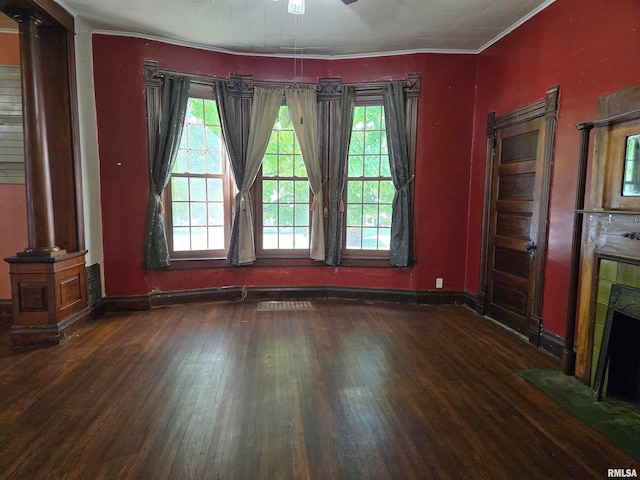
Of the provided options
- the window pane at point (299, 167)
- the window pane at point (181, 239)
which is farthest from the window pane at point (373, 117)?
the window pane at point (181, 239)

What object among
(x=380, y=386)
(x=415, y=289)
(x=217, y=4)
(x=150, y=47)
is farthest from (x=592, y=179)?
(x=150, y=47)

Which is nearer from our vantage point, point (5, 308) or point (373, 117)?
point (5, 308)

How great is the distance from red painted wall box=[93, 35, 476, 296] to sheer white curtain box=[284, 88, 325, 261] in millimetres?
286

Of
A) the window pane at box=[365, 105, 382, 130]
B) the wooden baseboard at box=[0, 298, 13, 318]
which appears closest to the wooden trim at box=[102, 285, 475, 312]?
the wooden baseboard at box=[0, 298, 13, 318]

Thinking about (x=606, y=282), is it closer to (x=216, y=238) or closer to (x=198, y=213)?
(x=216, y=238)

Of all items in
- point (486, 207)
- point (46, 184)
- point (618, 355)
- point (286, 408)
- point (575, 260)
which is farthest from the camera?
point (486, 207)

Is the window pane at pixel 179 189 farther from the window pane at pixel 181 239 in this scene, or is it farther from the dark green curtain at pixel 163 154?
the window pane at pixel 181 239

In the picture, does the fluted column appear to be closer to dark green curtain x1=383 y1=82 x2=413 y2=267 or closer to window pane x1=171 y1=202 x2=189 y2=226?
window pane x1=171 y1=202 x2=189 y2=226

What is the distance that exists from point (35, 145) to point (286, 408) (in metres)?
3.28

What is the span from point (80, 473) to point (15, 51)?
434 cm

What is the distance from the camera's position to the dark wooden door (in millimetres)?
3596

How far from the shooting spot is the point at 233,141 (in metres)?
4.68

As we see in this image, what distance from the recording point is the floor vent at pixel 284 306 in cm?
457

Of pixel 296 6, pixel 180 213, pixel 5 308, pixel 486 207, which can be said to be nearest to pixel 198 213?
pixel 180 213
